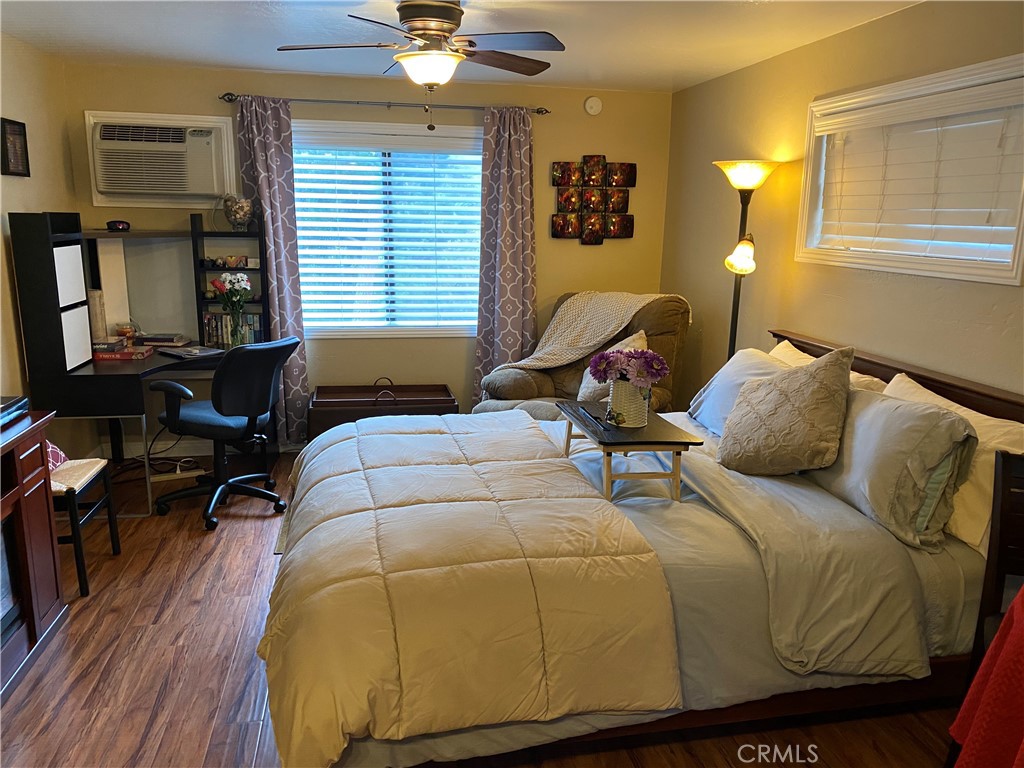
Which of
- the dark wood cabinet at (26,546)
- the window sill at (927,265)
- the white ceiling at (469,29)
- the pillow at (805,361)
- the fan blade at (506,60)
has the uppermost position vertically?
the white ceiling at (469,29)

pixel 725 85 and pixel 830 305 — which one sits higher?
pixel 725 85

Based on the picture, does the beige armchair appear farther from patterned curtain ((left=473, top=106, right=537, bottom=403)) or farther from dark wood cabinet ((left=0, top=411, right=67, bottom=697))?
dark wood cabinet ((left=0, top=411, right=67, bottom=697))

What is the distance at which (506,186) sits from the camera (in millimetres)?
4766

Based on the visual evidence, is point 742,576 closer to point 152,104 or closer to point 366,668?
point 366,668

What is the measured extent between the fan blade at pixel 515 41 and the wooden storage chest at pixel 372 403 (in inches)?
90.1

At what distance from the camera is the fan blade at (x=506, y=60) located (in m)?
2.81

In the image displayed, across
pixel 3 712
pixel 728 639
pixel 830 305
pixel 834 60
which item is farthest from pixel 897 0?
pixel 3 712

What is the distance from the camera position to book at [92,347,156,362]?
405 centimetres

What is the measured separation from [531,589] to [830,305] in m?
2.25

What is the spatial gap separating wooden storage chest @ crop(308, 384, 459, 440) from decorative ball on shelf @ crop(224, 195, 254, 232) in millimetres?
1176

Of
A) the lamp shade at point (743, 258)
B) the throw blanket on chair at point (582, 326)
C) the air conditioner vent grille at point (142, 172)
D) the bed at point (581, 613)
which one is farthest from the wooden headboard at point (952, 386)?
the air conditioner vent grille at point (142, 172)

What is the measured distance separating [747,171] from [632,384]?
1630 millimetres

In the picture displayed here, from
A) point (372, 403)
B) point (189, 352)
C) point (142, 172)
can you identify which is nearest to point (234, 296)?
point (189, 352)

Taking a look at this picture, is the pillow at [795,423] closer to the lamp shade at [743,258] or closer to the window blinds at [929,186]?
the window blinds at [929,186]
